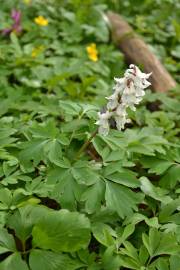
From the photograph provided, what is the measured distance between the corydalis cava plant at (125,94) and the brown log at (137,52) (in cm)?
160

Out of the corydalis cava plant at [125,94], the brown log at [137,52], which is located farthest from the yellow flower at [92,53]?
the corydalis cava plant at [125,94]

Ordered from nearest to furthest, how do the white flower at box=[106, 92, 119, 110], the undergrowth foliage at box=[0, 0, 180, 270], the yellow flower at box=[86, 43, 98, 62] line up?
1. the undergrowth foliage at box=[0, 0, 180, 270]
2. the white flower at box=[106, 92, 119, 110]
3. the yellow flower at box=[86, 43, 98, 62]

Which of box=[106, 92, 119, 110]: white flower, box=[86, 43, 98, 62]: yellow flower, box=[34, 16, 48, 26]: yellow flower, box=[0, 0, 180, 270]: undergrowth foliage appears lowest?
box=[86, 43, 98, 62]: yellow flower

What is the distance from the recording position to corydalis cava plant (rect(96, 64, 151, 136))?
6.23 ft

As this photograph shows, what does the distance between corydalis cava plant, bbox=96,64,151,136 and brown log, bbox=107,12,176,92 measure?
160 centimetres

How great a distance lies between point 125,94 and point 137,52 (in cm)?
222

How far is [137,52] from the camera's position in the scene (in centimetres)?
403

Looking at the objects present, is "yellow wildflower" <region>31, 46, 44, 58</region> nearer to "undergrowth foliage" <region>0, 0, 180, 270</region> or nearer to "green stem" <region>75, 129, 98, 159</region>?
"undergrowth foliage" <region>0, 0, 180, 270</region>

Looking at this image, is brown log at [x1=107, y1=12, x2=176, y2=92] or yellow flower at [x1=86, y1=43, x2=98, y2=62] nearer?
brown log at [x1=107, y1=12, x2=176, y2=92]

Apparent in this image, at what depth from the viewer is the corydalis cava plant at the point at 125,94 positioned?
6.23 ft

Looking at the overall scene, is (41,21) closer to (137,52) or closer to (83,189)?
(137,52)

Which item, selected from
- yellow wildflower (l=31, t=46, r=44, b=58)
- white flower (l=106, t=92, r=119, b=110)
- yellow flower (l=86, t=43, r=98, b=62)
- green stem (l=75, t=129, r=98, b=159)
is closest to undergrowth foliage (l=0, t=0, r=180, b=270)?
green stem (l=75, t=129, r=98, b=159)

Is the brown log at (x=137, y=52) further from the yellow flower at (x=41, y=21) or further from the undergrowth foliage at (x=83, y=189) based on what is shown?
the yellow flower at (x=41, y=21)

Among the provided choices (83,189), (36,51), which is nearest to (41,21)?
(36,51)
